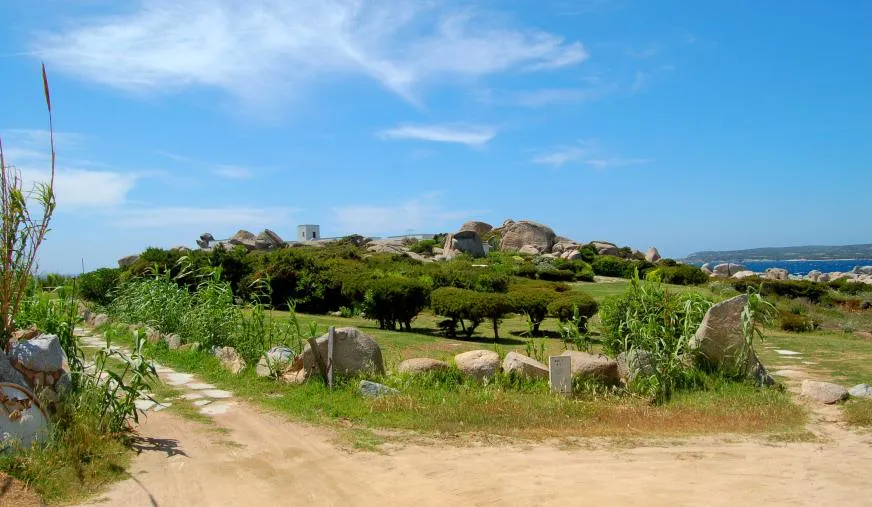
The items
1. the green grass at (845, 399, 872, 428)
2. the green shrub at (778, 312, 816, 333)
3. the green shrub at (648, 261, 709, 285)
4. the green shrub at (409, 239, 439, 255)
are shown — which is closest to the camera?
the green grass at (845, 399, 872, 428)

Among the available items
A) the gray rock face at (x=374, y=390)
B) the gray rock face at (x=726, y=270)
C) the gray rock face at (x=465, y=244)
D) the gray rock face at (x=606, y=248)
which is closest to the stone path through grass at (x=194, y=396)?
the gray rock face at (x=374, y=390)

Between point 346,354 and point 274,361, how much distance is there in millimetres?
1149

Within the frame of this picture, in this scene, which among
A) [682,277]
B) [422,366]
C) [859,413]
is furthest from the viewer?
[682,277]

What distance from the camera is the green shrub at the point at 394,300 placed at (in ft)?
52.9

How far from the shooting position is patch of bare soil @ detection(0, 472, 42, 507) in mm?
4617

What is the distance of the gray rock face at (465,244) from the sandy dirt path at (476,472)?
118 ft

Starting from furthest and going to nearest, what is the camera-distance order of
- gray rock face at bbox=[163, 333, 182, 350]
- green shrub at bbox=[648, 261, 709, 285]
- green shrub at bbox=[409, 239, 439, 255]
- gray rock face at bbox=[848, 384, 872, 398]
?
green shrub at bbox=[409, 239, 439, 255] → green shrub at bbox=[648, 261, 709, 285] → gray rock face at bbox=[163, 333, 182, 350] → gray rock face at bbox=[848, 384, 872, 398]

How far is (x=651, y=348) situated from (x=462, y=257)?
29695mm

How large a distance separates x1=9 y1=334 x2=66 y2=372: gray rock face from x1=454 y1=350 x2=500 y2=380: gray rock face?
4619 mm

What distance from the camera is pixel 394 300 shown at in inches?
639

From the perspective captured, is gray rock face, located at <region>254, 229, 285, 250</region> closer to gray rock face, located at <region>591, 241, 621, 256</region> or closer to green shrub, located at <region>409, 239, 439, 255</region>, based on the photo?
green shrub, located at <region>409, 239, 439, 255</region>

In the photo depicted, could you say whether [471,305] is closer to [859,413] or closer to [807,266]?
[859,413]

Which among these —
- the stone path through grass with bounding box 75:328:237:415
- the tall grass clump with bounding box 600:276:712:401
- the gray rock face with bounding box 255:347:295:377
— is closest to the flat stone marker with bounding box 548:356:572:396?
the tall grass clump with bounding box 600:276:712:401

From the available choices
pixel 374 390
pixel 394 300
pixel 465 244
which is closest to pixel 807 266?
pixel 465 244
